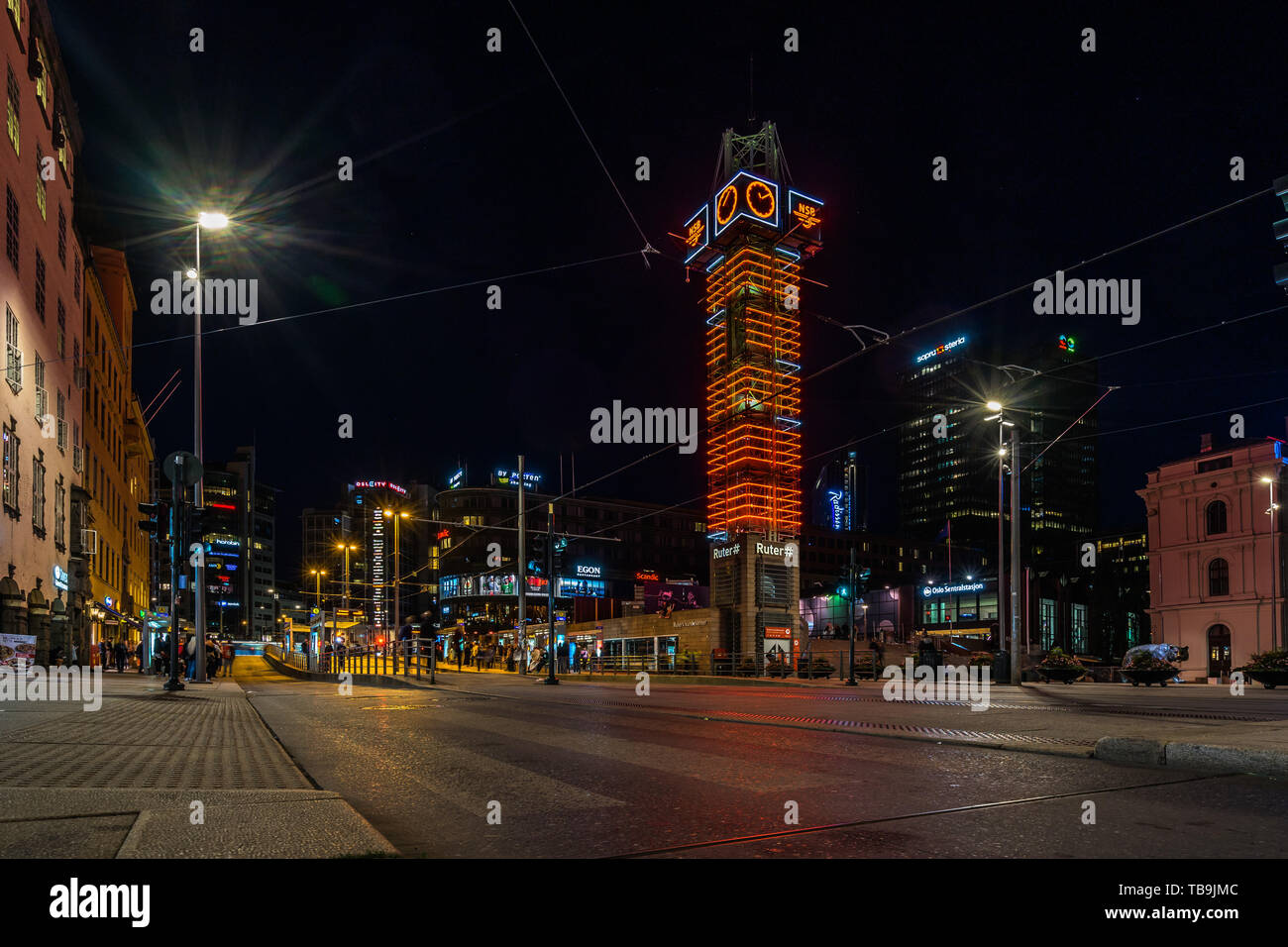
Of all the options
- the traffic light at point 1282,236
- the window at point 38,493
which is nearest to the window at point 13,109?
the window at point 38,493

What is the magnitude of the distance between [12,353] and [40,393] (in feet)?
15.2

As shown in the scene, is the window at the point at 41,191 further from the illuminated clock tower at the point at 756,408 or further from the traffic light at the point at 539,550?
the illuminated clock tower at the point at 756,408

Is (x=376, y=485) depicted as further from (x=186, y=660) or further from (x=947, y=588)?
(x=186, y=660)

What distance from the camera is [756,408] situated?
2763 inches

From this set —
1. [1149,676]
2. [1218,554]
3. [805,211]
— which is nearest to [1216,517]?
[1218,554]

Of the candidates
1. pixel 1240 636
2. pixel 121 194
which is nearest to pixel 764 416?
pixel 1240 636

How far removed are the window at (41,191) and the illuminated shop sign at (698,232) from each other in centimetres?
5420

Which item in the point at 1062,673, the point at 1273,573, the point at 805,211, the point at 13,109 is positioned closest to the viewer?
the point at 13,109

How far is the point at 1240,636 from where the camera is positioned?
50750 millimetres

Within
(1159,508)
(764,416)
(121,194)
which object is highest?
(121,194)

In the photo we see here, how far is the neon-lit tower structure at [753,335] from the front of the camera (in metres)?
72.0

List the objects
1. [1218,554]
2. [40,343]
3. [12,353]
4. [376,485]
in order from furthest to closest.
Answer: [376,485] → [1218,554] → [40,343] → [12,353]
